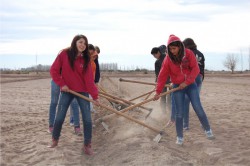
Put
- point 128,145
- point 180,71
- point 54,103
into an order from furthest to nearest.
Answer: point 54,103 < point 128,145 < point 180,71

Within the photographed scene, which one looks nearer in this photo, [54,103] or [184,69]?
[184,69]

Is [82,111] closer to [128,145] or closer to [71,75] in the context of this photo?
[71,75]

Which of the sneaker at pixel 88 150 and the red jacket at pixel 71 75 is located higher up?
the red jacket at pixel 71 75

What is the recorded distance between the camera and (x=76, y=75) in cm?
533

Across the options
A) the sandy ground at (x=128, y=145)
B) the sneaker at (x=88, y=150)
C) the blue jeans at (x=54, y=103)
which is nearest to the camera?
the sandy ground at (x=128, y=145)

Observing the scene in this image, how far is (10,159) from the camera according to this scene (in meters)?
5.12

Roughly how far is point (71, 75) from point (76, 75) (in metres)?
0.08

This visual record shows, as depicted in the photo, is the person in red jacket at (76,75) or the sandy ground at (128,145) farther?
the person in red jacket at (76,75)

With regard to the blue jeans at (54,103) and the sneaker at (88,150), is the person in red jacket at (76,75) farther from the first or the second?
the blue jeans at (54,103)

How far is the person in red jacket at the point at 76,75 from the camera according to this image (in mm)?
5266

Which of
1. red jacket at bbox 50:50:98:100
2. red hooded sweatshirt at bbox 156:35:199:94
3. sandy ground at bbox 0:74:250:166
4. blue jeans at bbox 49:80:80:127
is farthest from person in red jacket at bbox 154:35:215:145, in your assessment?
blue jeans at bbox 49:80:80:127

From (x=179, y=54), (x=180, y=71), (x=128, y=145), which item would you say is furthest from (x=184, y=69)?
(x=128, y=145)

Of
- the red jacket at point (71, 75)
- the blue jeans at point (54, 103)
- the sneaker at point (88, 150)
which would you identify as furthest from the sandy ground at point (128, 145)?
the red jacket at point (71, 75)

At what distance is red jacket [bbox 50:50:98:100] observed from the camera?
529 cm
